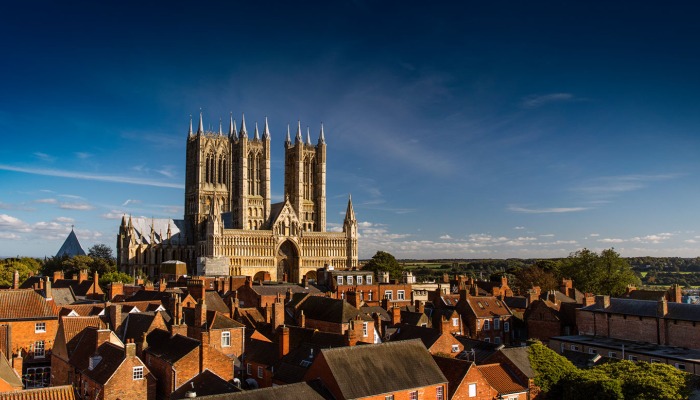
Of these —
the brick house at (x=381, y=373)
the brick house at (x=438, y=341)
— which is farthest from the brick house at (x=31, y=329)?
the brick house at (x=438, y=341)

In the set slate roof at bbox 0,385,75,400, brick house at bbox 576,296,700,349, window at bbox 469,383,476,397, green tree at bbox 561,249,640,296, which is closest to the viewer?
slate roof at bbox 0,385,75,400

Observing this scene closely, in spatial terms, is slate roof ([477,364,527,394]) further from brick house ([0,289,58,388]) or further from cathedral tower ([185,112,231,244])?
cathedral tower ([185,112,231,244])

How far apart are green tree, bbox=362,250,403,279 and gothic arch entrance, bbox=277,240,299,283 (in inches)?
837

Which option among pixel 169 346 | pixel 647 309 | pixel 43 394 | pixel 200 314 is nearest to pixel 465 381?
pixel 169 346

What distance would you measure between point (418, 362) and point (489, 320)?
2650cm

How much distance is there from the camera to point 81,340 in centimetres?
3978

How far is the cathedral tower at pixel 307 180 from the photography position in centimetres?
16188

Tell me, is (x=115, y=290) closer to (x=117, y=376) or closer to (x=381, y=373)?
(x=117, y=376)

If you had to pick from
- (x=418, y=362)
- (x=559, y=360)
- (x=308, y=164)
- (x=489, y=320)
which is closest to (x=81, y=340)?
(x=418, y=362)

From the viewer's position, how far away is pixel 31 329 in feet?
153

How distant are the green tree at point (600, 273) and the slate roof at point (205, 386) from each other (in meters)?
68.0

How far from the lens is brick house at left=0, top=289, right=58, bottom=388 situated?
4538 cm

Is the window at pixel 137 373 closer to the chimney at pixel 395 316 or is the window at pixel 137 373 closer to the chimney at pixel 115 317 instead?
the chimney at pixel 115 317

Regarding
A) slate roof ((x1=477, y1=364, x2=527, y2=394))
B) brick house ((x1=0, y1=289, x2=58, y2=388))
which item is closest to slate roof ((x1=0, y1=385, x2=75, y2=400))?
brick house ((x1=0, y1=289, x2=58, y2=388))
